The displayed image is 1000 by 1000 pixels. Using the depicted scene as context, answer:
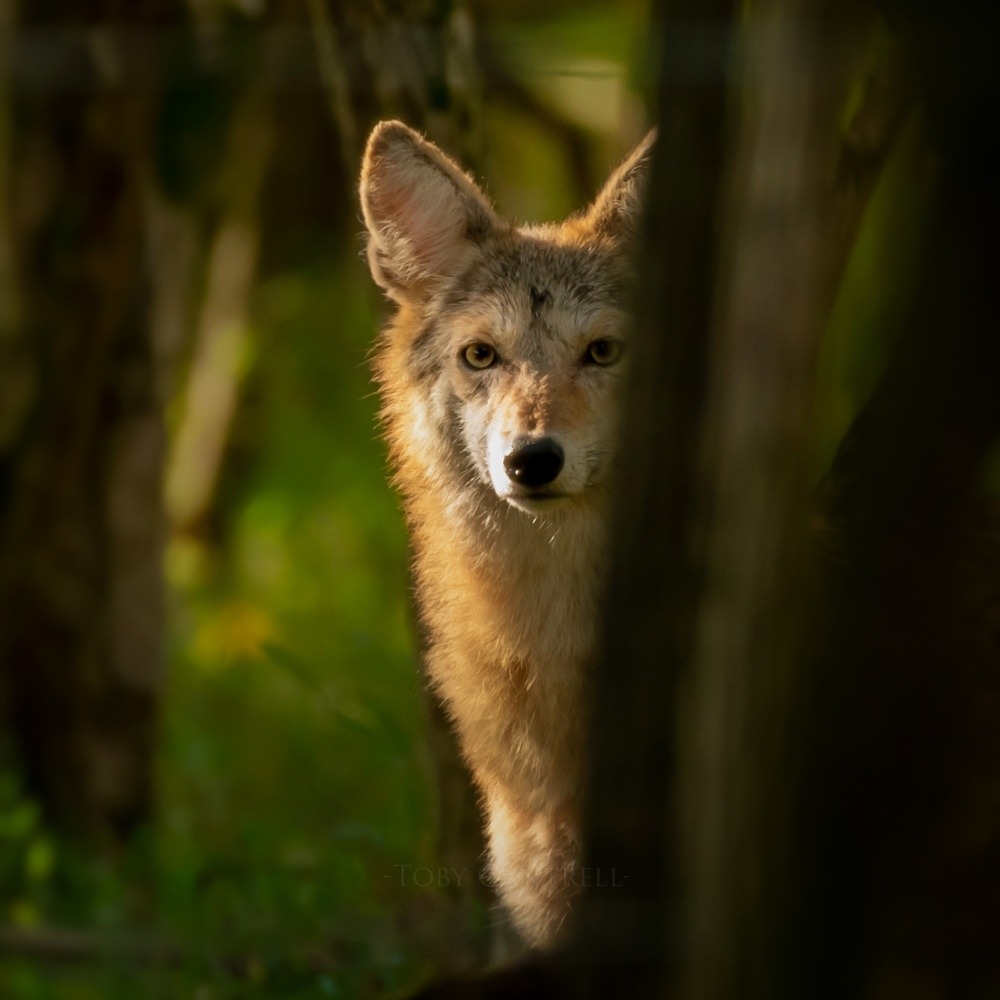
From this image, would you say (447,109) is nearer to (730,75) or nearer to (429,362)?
(429,362)

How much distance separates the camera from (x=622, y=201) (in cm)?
370

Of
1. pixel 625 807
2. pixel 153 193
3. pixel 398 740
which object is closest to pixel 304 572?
pixel 153 193

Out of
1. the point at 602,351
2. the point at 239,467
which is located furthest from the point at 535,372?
the point at 239,467

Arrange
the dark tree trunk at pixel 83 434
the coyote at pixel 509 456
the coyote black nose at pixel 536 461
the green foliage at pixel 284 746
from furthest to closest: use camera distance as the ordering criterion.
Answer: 1. the dark tree trunk at pixel 83 434
2. the green foliage at pixel 284 746
3. the coyote at pixel 509 456
4. the coyote black nose at pixel 536 461

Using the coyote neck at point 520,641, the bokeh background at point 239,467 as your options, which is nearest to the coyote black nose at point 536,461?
the coyote neck at point 520,641

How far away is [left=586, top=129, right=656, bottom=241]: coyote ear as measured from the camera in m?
3.59

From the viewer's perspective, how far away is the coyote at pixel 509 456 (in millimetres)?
3361

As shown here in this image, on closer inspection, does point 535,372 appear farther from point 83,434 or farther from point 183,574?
point 183,574

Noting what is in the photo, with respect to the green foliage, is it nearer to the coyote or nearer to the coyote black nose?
the coyote

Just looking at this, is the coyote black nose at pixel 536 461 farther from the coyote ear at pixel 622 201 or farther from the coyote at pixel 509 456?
the coyote ear at pixel 622 201

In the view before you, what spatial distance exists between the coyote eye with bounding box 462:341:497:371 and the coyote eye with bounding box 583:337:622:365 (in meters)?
0.29

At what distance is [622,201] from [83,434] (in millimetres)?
2890

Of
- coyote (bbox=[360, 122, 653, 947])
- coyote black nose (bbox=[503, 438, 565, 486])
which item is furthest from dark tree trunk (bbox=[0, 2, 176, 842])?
coyote black nose (bbox=[503, 438, 565, 486])

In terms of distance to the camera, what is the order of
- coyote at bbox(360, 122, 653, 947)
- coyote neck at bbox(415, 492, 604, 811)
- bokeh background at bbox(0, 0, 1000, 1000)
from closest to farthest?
coyote at bbox(360, 122, 653, 947), coyote neck at bbox(415, 492, 604, 811), bokeh background at bbox(0, 0, 1000, 1000)
